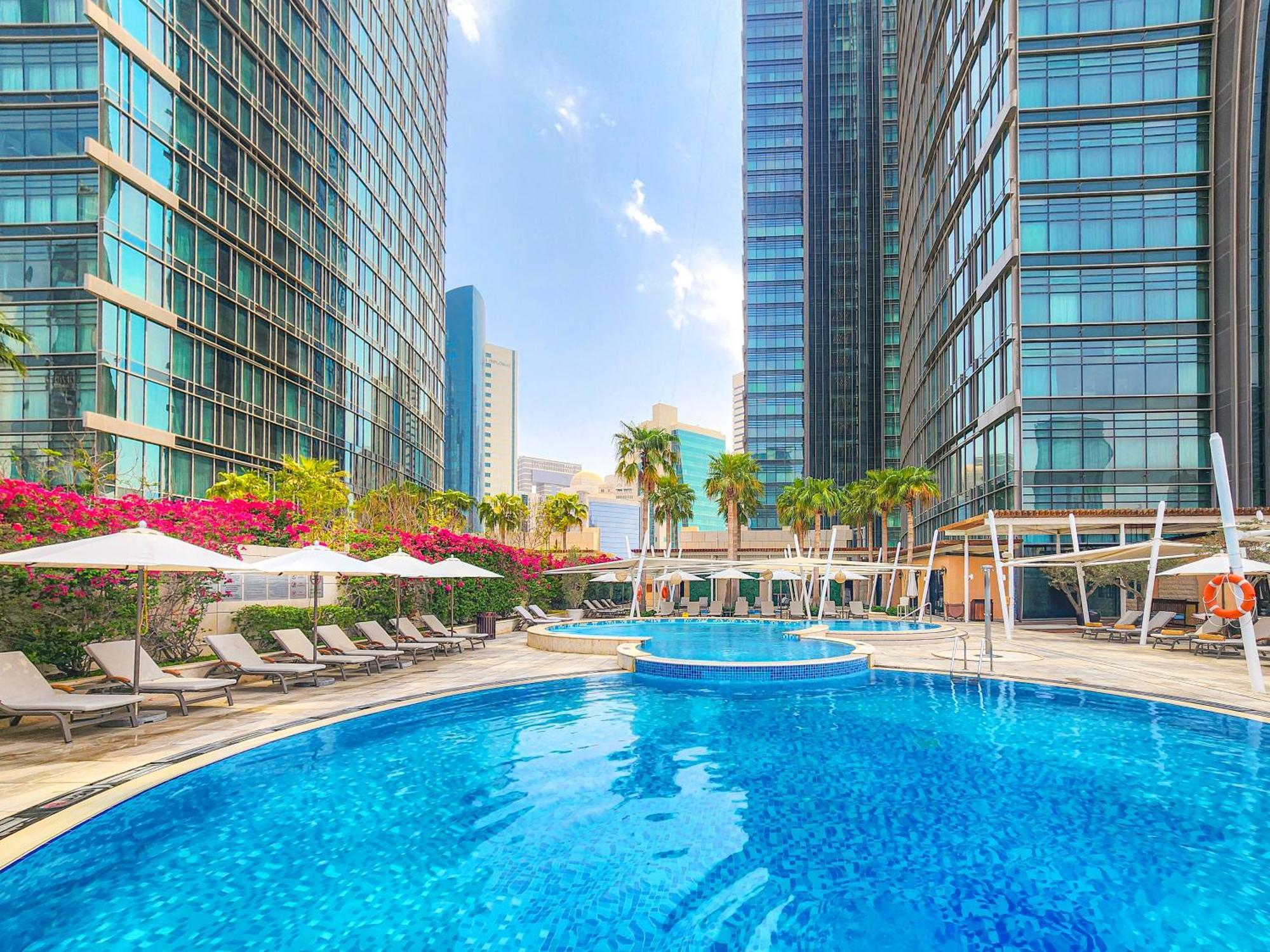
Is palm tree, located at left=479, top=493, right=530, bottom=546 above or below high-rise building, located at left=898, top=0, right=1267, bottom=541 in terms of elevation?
below

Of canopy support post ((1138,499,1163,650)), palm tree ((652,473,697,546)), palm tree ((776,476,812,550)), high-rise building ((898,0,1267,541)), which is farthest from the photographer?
palm tree ((652,473,697,546))

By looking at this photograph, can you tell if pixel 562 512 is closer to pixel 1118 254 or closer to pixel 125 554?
pixel 1118 254

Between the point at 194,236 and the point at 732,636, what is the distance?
28.2 meters

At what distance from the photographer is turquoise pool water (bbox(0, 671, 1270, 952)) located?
4707 mm

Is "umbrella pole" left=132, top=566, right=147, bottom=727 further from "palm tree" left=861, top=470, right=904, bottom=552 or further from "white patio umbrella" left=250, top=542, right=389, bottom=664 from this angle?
"palm tree" left=861, top=470, right=904, bottom=552

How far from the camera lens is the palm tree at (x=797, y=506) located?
161ft

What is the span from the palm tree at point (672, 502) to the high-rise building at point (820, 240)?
19473 mm

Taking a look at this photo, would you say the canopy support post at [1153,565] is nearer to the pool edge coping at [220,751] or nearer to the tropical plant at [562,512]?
the pool edge coping at [220,751]

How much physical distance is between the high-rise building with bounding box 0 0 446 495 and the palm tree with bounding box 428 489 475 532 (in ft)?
14.8

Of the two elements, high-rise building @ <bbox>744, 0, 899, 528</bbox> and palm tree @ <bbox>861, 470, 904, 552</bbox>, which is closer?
palm tree @ <bbox>861, 470, 904, 552</bbox>

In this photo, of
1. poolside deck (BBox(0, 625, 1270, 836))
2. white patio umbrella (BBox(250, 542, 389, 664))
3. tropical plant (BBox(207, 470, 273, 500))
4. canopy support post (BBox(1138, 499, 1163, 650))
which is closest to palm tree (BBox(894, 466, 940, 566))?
poolside deck (BBox(0, 625, 1270, 836))

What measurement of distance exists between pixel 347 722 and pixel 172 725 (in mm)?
2088

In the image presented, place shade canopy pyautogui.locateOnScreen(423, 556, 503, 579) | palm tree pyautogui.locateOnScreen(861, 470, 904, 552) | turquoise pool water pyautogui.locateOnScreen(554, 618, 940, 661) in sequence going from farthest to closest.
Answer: palm tree pyautogui.locateOnScreen(861, 470, 904, 552) < turquoise pool water pyautogui.locateOnScreen(554, 618, 940, 661) < shade canopy pyautogui.locateOnScreen(423, 556, 503, 579)

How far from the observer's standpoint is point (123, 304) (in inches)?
1049
